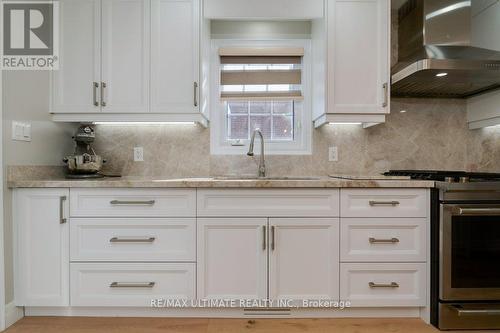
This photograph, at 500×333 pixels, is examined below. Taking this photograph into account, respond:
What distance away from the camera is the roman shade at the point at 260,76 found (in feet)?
7.96

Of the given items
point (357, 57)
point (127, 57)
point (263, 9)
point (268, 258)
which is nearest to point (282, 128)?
point (357, 57)

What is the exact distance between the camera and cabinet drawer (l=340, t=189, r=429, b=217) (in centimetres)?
178

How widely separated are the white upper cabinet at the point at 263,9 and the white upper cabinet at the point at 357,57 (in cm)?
12

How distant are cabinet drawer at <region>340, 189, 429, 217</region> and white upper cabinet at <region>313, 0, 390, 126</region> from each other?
1.98ft

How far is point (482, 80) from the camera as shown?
200cm

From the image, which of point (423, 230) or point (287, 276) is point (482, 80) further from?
point (287, 276)

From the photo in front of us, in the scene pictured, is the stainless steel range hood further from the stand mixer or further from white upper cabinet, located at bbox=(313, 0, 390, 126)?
the stand mixer

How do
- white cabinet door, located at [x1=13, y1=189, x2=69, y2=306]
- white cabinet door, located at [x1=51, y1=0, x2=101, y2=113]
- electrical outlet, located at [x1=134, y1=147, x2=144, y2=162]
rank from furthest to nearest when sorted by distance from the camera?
electrical outlet, located at [x1=134, y1=147, x2=144, y2=162], white cabinet door, located at [x1=51, y1=0, x2=101, y2=113], white cabinet door, located at [x1=13, y1=189, x2=69, y2=306]

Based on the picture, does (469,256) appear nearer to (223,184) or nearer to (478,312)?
(478,312)

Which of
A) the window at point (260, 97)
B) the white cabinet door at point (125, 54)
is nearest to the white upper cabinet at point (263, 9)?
the window at point (260, 97)

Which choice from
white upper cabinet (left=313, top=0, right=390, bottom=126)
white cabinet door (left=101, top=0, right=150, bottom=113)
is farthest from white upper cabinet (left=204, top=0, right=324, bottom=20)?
white cabinet door (left=101, top=0, right=150, bottom=113)

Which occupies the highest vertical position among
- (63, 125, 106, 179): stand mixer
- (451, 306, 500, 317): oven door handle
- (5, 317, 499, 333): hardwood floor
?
(63, 125, 106, 179): stand mixer

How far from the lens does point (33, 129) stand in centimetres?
193

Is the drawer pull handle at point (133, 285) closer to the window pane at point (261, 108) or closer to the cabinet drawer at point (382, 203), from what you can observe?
the cabinet drawer at point (382, 203)
